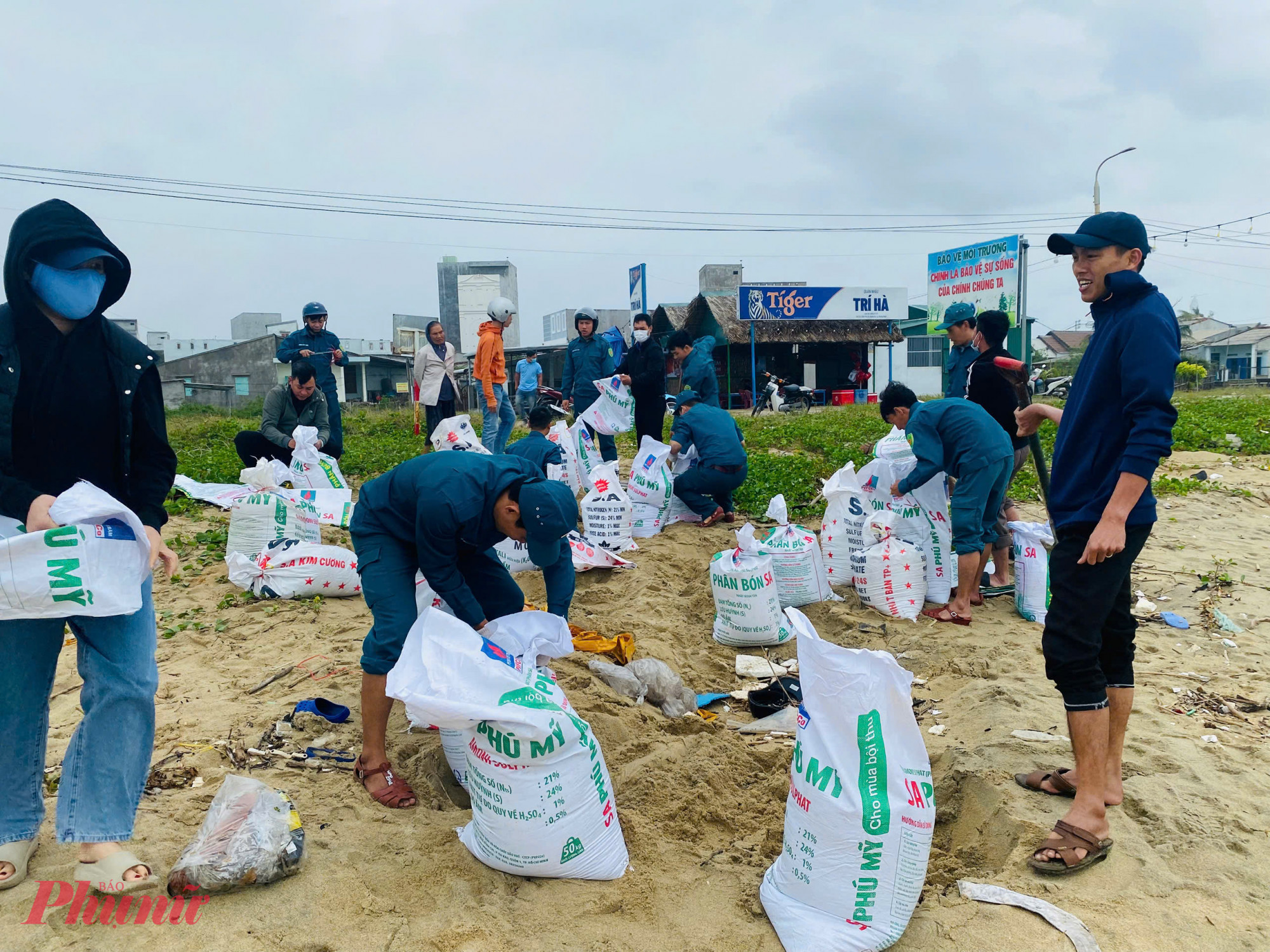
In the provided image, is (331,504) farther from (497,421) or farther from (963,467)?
(963,467)

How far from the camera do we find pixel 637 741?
3254 millimetres

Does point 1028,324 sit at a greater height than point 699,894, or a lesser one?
greater

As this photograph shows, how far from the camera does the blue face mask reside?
2.10 metres

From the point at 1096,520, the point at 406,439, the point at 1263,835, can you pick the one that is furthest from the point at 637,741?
the point at 406,439

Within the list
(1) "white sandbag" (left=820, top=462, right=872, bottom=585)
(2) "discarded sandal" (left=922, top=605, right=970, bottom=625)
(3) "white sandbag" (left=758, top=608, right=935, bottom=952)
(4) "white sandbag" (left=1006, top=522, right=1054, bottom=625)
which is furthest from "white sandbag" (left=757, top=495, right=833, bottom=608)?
(3) "white sandbag" (left=758, top=608, right=935, bottom=952)

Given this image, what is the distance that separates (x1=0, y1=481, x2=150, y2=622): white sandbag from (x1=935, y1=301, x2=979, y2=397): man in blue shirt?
463cm

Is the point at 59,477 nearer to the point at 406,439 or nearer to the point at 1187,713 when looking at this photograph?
the point at 1187,713

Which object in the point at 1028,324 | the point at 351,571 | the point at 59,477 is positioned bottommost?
the point at 351,571

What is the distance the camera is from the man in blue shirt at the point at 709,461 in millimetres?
6602

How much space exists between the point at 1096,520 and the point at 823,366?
2360 centimetres

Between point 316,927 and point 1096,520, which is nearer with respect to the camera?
point 316,927

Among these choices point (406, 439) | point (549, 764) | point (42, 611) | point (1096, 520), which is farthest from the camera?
point (406, 439)

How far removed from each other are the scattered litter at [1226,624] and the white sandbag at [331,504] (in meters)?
5.50

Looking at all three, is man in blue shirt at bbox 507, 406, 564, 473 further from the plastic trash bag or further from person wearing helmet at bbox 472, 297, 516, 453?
the plastic trash bag
